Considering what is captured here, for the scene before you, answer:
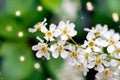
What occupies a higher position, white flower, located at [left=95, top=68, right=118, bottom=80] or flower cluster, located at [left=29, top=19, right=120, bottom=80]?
flower cluster, located at [left=29, top=19, right=120, bottom=80]

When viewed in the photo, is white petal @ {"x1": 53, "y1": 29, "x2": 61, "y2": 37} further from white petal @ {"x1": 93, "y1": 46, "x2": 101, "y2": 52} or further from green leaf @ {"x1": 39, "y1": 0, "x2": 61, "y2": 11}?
green leaf @ {"x1": 39, "y1": 0, "x2": 61, "y2": 11}

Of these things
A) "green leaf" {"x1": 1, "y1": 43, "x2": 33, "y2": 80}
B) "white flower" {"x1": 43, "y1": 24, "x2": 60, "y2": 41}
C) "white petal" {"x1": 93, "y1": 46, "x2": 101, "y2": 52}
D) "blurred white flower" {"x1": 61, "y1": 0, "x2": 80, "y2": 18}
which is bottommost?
"white petal" {"x1": 93, "y1": 46, "x2": 101, "y2": 52}

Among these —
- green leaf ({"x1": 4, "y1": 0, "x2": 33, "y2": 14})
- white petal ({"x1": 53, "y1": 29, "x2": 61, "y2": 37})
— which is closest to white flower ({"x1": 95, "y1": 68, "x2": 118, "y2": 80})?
white petal ({"x1": 53, "y1": 29, "x2": 61, "y2": 37})

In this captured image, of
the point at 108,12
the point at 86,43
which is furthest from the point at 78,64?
the point at 108,12

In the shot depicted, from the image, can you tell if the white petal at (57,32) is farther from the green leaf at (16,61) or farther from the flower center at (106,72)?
the green leaf at (16,61)

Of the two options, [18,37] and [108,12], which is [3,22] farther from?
[108,12]

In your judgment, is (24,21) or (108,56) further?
(24,21)

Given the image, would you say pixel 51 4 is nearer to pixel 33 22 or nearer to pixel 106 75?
pixel 33 22

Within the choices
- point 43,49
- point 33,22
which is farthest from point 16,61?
point 43,49

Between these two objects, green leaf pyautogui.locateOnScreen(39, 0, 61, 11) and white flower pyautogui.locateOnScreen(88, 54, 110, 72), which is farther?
green leaf pyautogui.locateOnScreen(39, 0, 61, 11)
